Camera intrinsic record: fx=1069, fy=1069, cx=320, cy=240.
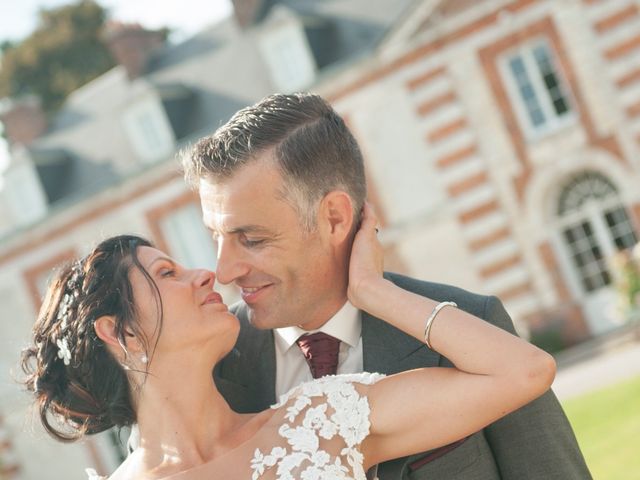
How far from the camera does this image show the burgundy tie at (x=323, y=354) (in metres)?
4.17

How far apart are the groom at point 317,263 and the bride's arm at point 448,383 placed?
171 mm

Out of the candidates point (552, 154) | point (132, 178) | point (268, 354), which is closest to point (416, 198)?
point (552, 154)

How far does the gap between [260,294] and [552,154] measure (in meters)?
17.5

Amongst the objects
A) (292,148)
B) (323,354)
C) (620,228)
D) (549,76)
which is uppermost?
(549,76)

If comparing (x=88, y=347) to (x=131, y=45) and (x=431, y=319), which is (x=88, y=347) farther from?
(x=131, y=45)

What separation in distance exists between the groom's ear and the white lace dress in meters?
0.56

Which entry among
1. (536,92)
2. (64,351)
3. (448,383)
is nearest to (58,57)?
(536,92)

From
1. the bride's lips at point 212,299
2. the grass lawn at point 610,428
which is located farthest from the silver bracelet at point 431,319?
the grass lawn at point 610,428

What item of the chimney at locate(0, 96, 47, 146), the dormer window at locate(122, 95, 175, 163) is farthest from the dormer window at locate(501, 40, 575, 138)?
the chimney at locate(0, 96, 47, 146)

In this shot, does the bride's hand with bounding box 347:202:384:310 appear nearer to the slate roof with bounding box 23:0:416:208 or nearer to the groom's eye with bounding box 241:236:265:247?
the groom's eye with bounding box 241:236:265:247

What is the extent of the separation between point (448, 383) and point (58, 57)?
3497 cm

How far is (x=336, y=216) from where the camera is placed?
13.6 feet

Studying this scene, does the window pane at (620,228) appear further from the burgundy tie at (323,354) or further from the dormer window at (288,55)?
the burgundy tie at (323,354)

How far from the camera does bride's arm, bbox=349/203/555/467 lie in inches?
142
